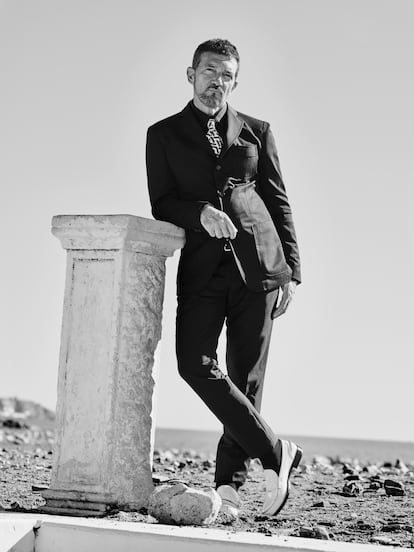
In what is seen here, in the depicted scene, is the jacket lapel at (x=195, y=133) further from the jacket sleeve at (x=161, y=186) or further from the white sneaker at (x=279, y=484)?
the white sneaker at (x=279, y=484)

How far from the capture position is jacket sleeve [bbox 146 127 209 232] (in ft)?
17.9

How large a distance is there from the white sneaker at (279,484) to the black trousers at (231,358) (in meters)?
0.06

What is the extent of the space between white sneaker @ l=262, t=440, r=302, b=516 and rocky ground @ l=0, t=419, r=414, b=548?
87 millimetres

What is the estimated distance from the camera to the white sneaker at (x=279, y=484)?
5.36m

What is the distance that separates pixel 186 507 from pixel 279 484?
0.61 m

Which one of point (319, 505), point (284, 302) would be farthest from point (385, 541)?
point (319, 505)

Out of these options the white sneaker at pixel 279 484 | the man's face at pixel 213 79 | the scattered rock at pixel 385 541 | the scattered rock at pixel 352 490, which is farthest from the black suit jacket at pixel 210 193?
the scattered rock at pixel 352 490

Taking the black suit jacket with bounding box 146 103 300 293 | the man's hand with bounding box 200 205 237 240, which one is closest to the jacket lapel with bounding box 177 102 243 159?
the black suit jacket with bounding box 146 103 300 293

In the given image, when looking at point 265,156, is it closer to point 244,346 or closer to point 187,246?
point 187,246

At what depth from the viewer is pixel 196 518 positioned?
4953mm

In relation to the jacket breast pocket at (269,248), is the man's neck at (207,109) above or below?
above

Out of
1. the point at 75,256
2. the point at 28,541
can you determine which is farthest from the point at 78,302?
the point at 28,541

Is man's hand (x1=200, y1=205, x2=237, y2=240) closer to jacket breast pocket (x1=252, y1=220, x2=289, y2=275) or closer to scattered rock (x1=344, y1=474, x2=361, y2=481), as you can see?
jacket breast pocket (x1=252, y1=220, x2=289, y2=275)

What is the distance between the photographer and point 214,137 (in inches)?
220
